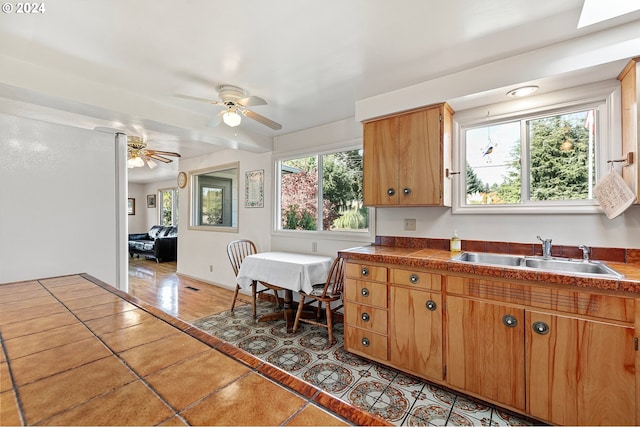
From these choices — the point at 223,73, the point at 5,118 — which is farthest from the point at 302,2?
the point at 5,118

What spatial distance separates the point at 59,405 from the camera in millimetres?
508

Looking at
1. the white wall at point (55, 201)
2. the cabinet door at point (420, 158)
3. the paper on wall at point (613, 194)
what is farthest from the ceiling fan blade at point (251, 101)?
the paper on wall at point (613, 194)

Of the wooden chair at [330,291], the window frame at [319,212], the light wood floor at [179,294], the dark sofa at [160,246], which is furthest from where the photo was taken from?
the dark sofa at [160,246]

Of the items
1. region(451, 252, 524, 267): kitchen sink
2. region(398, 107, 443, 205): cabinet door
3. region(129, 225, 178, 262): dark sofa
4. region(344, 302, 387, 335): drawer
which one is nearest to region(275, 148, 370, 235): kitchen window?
region(398, 107, 443, 205): cabinet door

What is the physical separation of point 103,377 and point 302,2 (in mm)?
1776

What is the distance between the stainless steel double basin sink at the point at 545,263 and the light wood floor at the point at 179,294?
2.94 m

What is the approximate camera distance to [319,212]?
3.59 metres

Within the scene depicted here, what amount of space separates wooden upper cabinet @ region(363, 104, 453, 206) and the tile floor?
2.04 metres

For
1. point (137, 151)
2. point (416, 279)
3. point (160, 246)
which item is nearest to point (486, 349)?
point (416, 279)

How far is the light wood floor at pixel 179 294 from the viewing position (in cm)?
362

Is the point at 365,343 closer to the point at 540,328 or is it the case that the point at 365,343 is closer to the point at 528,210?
the point at 540,328

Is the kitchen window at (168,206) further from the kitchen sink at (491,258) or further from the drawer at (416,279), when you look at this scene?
the kitchen sink at (491,258)

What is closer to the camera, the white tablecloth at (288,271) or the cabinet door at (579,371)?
the cabinet door at (579,371)

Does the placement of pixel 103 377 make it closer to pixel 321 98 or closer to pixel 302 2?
pixel 302 2
